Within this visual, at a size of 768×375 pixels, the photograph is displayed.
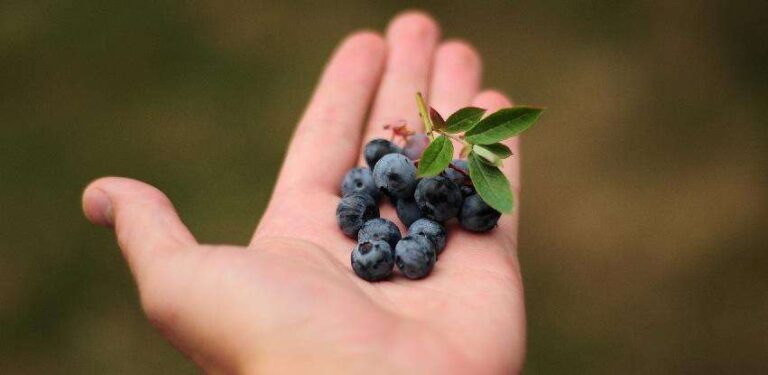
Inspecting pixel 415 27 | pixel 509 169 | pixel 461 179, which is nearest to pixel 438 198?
pixel 461 179

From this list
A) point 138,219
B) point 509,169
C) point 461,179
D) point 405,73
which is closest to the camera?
point 138,219

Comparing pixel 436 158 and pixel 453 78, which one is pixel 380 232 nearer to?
pixel 436 158

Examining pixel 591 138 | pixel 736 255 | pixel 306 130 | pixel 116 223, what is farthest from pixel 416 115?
pixel 736 255

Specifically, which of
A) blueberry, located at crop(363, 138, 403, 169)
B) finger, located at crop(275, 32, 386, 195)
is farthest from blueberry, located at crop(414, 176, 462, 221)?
finger, located at crop(275, 32, 386, 195)

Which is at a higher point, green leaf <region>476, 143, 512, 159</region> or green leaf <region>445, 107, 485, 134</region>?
green leaf <region>445, 107, 485, 134</region>

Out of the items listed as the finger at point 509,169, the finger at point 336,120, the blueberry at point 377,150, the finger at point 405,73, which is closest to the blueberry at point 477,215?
the finger at point 509,169

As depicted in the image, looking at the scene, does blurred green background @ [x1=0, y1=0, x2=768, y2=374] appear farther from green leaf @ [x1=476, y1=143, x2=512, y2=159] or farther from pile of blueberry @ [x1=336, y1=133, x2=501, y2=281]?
green leaf @ [x1=476, y1=143, x2=512, y2=159]
